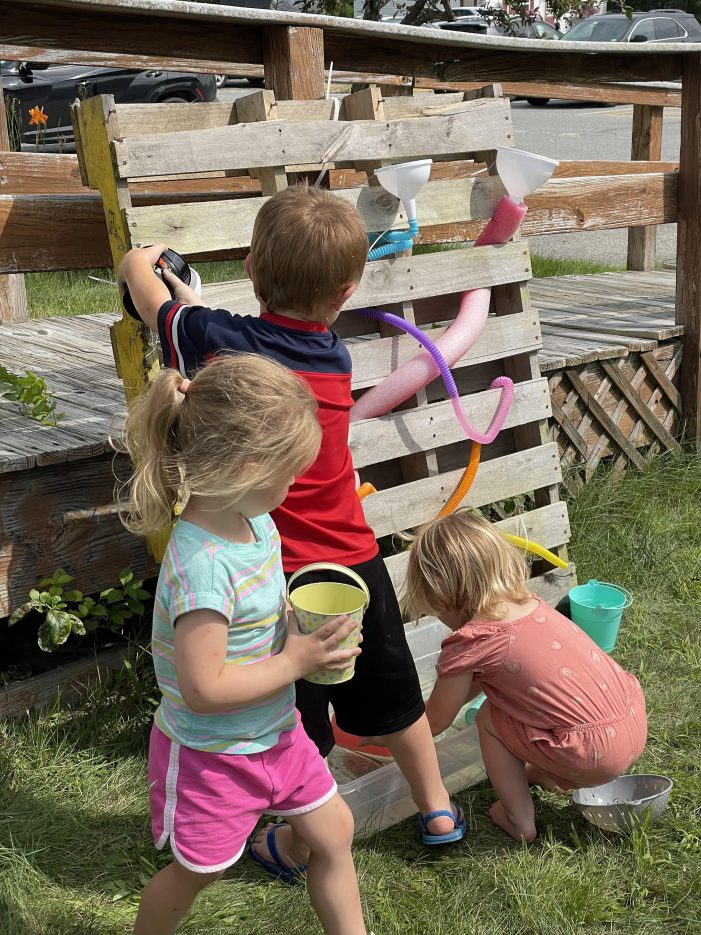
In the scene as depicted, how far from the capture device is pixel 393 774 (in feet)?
8.61

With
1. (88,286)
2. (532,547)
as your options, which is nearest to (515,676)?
(532,547)

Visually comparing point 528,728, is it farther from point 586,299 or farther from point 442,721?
point 586,299

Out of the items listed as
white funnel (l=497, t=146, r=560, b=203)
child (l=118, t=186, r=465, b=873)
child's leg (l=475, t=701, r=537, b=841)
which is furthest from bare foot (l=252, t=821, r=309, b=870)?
white funnel (l=497, t=146, r=560, b=203)

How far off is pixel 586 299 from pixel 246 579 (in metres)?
4.64

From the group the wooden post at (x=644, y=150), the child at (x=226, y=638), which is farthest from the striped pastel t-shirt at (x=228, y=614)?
the wooden post at (x=644, y=150)

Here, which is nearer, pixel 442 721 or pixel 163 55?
pixel 442 721

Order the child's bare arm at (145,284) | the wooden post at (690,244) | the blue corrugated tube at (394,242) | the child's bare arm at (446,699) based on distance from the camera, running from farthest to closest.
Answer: the wooden post at (690,244) → the blue corrugated tube at (394,242) → the child's bare arm at (446,699) → the child's bare arm at (145,284)

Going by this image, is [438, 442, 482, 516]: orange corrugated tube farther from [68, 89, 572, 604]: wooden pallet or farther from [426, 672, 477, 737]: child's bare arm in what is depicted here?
[426, 672, 477, 737]: child's bare arm

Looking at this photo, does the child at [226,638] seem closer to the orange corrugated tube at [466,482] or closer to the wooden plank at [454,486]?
the wooden plank at [454,486]

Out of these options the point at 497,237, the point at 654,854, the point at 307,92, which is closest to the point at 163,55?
the point at 307,92

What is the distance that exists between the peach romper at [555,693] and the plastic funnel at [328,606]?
0.64 m

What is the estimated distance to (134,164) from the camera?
248 cm

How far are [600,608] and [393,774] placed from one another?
3.34 feet

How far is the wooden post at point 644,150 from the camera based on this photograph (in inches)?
267
